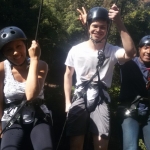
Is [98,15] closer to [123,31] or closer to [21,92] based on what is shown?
[123,31]

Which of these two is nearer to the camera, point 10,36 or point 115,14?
point 115,14

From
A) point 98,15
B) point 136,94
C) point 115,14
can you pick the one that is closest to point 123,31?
point 115,14

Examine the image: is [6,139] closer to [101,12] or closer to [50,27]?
[101,12]

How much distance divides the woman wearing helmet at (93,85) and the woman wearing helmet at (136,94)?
217 mm

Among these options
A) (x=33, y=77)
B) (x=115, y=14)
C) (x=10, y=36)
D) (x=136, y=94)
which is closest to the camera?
(x=33, y=77)

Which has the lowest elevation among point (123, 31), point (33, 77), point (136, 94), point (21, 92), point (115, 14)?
point (136, 94)

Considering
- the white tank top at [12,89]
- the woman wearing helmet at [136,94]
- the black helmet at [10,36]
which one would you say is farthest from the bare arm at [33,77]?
the woman wearing helmet at [136,94]

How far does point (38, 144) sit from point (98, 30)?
1.33 metres

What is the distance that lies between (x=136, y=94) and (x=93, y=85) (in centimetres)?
51

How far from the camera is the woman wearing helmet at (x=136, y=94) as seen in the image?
2971 millimetres

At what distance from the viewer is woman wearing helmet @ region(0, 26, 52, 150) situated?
2.54 metres

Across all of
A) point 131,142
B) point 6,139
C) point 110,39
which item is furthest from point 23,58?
point 110,39

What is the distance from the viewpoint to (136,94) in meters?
3.09

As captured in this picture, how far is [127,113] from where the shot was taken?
302 centimetres
